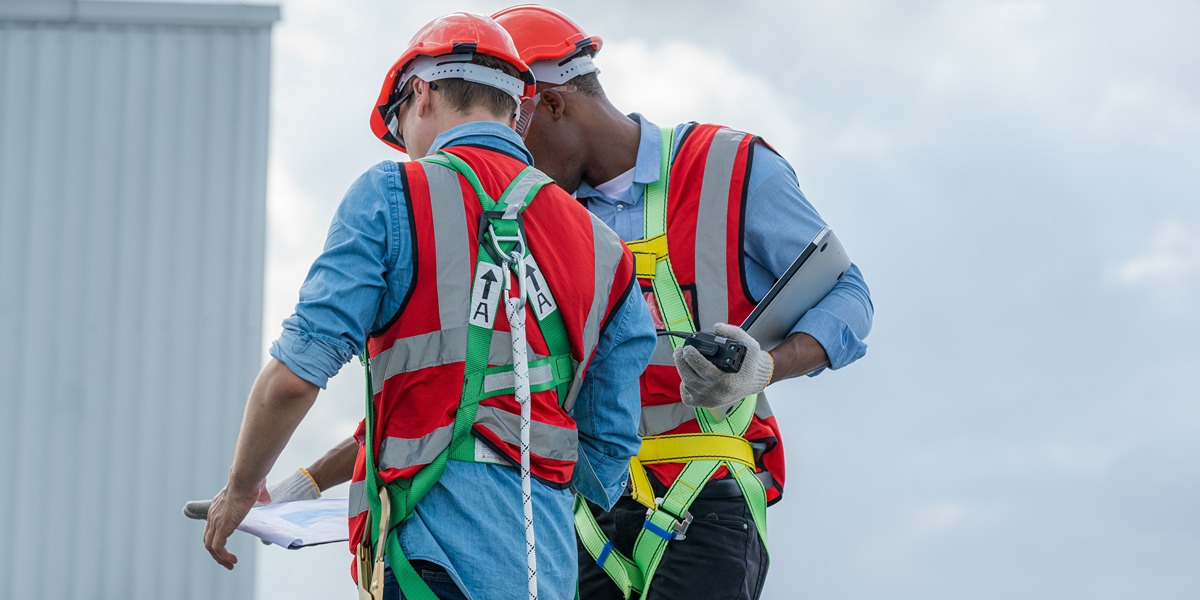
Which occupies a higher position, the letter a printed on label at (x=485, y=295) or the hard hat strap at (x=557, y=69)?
the hard hat strap at (x=557, y=69)

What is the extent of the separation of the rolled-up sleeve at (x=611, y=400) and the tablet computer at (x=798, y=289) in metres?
0.53

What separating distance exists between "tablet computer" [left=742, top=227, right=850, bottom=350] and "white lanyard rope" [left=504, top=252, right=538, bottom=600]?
3.20ft

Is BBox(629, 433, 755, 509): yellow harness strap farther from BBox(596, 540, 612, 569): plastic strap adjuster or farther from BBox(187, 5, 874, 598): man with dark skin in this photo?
BBox(596, 540, 612, 569): plastic strap adjuster

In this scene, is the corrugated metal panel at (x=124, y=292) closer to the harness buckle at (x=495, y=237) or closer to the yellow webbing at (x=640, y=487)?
the yellow webbing at (x=640, y=487)

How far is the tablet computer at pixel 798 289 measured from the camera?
2.80m

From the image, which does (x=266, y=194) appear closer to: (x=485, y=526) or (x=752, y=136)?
(x=752, y=136)

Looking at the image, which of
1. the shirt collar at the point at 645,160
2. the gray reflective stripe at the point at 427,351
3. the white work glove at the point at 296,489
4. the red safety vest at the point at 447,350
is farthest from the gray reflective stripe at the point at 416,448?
the shirt collar at the point at 645,160

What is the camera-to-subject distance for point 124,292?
633 cm

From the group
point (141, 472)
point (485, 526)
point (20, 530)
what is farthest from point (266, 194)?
point (485, 526)

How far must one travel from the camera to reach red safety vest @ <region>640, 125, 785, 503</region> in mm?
2932

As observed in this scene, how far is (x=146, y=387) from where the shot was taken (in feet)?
20.4

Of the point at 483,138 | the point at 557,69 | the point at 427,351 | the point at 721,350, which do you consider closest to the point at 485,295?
the point at 427,351

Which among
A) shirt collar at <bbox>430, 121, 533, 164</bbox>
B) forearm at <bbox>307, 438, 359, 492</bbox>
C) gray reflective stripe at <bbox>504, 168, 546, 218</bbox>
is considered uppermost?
shirt collar at <bbox>430, 121, 533, 164</bbox>

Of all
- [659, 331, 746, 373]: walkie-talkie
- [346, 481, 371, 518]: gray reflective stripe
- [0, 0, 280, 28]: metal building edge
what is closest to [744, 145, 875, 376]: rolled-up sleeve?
[659, 331, 746, 373]: walkie-talkie
